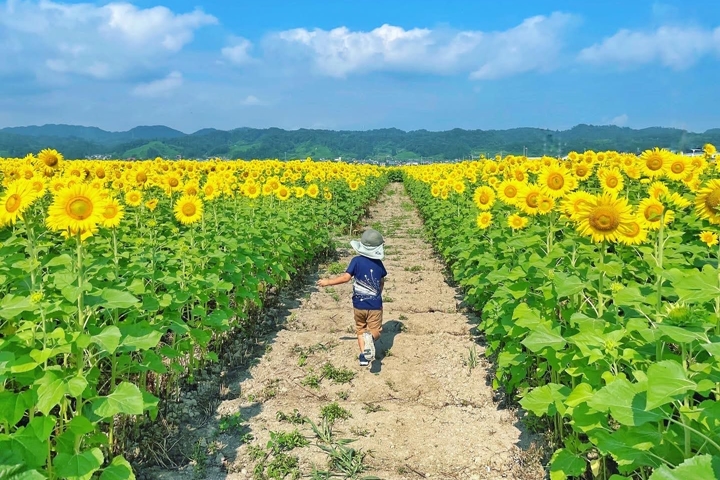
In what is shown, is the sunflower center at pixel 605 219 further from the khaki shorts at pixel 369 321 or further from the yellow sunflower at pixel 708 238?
the khaki shorts at pixel 369 321

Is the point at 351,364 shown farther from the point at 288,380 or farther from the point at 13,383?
the point at 13,383

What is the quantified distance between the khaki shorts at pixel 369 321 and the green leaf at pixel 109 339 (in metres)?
3.25

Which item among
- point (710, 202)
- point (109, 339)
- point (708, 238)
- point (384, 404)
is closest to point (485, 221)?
point (708, 238)

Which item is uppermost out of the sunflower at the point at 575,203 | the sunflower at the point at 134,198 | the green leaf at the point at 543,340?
the sunflower at the point at 575,203

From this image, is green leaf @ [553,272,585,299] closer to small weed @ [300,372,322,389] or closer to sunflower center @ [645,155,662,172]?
small weed @ [300,372,322,389]

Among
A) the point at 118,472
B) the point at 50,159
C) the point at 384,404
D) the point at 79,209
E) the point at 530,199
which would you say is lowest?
the point at 384,404

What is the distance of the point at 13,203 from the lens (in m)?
3.03

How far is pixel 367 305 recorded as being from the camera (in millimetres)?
5746

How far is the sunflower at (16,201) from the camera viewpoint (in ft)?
9.86

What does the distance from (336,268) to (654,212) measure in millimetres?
7219

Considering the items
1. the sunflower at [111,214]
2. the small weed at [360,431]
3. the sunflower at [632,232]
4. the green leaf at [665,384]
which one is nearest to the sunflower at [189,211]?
the sunflower at [111,214]

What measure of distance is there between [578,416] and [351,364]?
330 cm

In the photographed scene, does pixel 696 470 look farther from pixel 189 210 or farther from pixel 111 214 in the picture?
pixel 189 210

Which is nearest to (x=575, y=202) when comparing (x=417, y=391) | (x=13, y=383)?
(x=417, y=391)
